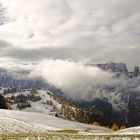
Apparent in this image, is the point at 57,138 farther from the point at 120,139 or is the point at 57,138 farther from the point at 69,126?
the point at 69,126

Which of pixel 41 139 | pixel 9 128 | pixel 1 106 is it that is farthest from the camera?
pixel 1 106

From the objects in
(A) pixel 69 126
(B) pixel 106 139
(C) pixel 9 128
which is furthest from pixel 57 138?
(A) pixel 69 126

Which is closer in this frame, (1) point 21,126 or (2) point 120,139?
(2) point 120,139

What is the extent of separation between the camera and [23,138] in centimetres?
4209

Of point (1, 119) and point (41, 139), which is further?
point (1, 119)

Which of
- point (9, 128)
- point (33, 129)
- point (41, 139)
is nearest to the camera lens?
point (41, 139)

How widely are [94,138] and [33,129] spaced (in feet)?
84.3

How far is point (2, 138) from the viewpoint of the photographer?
139ft

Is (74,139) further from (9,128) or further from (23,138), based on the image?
(9,128)

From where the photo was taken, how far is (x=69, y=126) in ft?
305

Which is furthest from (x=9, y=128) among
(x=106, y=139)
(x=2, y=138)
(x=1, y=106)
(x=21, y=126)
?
(x=1, y=106)

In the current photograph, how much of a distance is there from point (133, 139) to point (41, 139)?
37.5ft

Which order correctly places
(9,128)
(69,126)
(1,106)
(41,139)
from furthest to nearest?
(1,106)
(69,126)
(9,128)
(41,139)

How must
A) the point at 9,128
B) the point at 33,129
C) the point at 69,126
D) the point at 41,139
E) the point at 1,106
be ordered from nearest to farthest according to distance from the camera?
1. the point at 41,139
2. the point at 9,128
3. the point at 33,129
4. the point at 69,126
5. the point at 1,106
